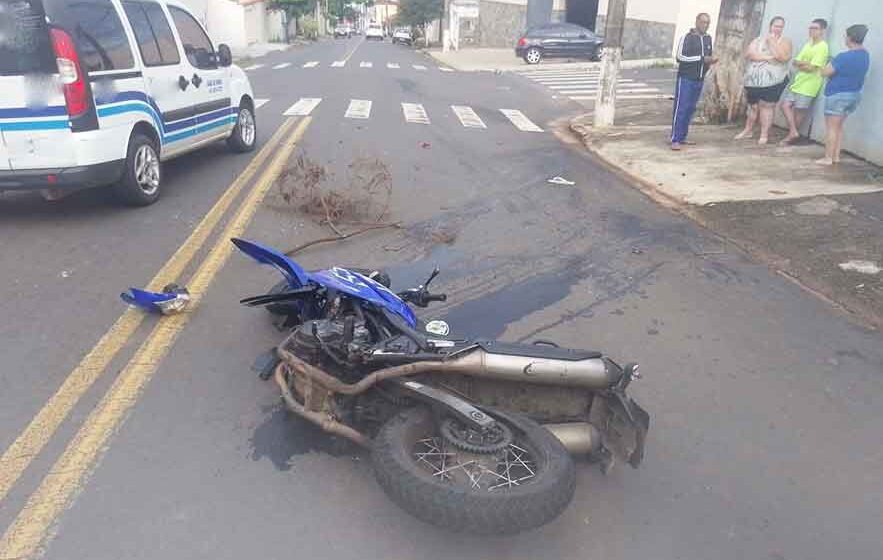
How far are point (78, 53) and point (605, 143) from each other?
27.8 ft

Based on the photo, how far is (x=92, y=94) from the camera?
6.21 meters

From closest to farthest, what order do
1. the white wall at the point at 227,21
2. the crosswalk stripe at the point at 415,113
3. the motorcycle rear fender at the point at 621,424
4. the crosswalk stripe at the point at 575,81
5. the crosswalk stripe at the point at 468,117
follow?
1. the motorcycle rear fender at the point at 621,424
2. the crosswalk stripe at the point at 468,117
3. the crosswalk stripe at the point at 415,113
4. the crosswalk stripe at the point at 575,81
5. the white wall at the point at 227,21

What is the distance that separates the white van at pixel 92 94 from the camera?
593 centimetres

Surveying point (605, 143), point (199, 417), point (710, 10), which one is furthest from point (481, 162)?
point (710, 10)

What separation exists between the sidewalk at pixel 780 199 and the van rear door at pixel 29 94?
21.1 feet

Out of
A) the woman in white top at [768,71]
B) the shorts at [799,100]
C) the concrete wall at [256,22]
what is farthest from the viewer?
the concrete wall at [256,22]

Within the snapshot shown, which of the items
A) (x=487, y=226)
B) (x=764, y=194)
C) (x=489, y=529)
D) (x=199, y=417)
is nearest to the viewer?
(x=489, y=529)

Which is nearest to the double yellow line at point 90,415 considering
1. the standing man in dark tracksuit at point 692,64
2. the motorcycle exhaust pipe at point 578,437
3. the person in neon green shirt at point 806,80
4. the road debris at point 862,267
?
the motorcycle exhaust pipe at point 578,437

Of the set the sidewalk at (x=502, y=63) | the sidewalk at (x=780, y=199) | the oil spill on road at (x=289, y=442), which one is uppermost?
the oil spill on road at (x=289, y=442)

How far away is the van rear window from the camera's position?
582cm

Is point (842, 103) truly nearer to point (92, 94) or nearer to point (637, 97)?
point (92, 94)

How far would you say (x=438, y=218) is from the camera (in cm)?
745

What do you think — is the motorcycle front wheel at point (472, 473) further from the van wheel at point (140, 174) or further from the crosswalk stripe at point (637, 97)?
the crosswalk stripe at point (637, 97)

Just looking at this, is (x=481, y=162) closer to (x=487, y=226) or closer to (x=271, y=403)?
(x=487, y=226)
